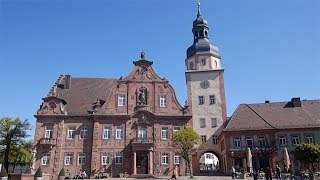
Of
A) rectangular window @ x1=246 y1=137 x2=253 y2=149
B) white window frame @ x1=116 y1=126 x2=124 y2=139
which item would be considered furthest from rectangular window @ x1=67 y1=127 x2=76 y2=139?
rectangular window @ x1=246 y1=137 x2=253 y2=149

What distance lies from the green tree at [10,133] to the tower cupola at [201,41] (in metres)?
29.8

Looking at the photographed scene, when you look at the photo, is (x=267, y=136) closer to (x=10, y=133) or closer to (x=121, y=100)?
(x=121, y=100)

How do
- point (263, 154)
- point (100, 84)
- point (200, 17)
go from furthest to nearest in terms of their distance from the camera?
point (200, 17), point (100, 84), point (263, 154)

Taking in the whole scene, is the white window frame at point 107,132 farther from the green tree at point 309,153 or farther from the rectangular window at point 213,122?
the green tree at point 309,153

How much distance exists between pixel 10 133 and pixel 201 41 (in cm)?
3408

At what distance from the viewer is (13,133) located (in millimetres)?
48562

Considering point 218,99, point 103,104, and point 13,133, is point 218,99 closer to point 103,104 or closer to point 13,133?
point 103,104

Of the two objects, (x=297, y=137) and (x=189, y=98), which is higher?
(x=189, y=98)

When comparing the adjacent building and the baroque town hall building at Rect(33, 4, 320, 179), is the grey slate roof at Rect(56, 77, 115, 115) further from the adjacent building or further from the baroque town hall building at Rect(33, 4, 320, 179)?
the adjacent building

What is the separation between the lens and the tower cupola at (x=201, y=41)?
50031 mm

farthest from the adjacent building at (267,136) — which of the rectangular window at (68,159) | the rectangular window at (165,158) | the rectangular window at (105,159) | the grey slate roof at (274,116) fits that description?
the rectangular window at (68,159)

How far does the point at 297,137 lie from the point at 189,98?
652 inches

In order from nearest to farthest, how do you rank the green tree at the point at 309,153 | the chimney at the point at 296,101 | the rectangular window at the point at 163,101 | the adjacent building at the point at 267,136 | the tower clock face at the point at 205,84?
the green tree at the point at 309,153 → the adjacent building at the point at 267,136 → the rectangular window at the point at 163,101 → the chimney at the point at 296,101 → the tower clock face at the point at 205,84

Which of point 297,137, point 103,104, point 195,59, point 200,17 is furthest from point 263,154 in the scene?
point 200,17
